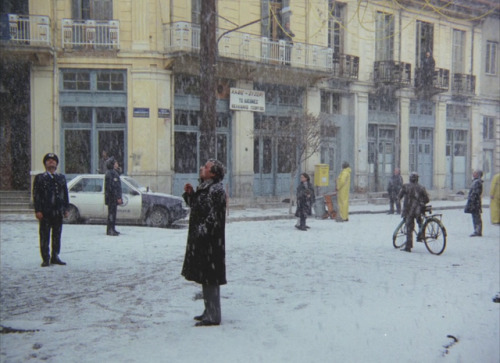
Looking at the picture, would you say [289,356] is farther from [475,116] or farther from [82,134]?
[475,116]

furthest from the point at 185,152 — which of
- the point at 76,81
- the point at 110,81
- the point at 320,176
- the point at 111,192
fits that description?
the point at 111,192

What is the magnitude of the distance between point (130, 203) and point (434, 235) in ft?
26.4

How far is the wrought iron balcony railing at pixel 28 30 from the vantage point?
59.5 feet

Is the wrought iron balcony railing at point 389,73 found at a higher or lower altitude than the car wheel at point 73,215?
higher

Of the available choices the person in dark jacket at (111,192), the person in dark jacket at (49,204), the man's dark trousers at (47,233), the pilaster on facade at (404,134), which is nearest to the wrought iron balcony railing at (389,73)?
the pilaster on facade at (404,134)

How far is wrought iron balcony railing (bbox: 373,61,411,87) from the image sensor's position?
26.6m

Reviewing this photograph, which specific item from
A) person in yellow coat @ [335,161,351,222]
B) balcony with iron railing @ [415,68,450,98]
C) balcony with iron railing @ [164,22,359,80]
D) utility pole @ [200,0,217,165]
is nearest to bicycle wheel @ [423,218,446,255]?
utility pole @ [200,0,217,165]

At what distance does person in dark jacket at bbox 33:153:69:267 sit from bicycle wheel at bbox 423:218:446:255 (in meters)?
7.08

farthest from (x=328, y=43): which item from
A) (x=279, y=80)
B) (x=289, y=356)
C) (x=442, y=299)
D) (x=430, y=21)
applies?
(x=289, y=356)

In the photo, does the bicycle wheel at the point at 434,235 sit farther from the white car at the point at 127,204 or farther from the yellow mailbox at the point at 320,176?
the yellow mailbox at the point at 320,176

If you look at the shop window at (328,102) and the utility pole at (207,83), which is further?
the shop window at (328,102)

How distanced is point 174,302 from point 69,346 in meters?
1.90

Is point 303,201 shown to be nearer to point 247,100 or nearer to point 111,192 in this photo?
point 111,192

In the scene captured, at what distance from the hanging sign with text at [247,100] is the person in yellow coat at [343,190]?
647 centimetres
